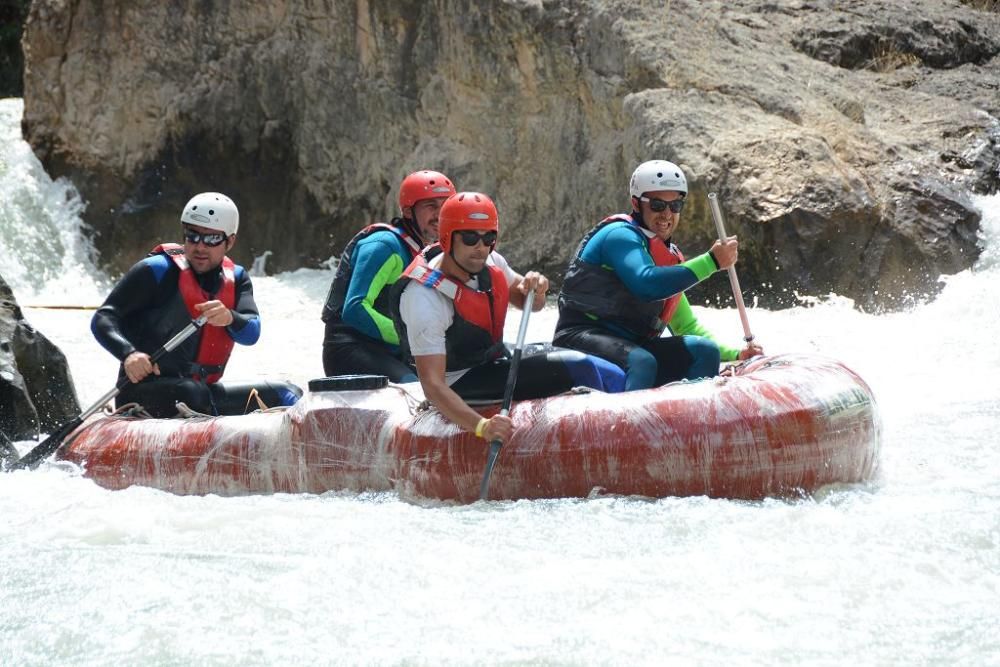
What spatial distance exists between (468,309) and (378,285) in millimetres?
1202

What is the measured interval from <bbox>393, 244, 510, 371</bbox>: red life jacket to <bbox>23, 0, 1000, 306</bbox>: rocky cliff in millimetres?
5588

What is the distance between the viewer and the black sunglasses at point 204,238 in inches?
247

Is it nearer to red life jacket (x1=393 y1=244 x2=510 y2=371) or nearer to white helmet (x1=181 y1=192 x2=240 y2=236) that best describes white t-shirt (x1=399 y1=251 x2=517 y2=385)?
red life jacket (x1=393 y1=244 x2=510 y2=371)

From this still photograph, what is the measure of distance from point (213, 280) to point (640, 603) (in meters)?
3.05

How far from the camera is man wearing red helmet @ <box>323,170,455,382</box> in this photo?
641 cm

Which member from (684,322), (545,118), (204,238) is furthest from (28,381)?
(545,118)

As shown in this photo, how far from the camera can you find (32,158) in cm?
1559

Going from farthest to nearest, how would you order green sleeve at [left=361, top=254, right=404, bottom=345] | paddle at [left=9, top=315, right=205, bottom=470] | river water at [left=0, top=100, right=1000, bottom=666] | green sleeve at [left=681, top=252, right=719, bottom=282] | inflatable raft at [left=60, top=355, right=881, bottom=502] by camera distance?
green sleeve at [left=361, top=254, right=404, bottom=345] < paddle at [left=9, top=315, right=205, bottom=470] < green sleeve at [left=681, top=252, right=719, bottom=282] < inflatable raft at [left=60, top=355, right=881, bottom=502] < river water at [left=0, top=100, right=1000, bottom=666]

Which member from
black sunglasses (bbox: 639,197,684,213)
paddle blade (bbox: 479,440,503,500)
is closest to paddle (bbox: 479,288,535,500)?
paddle blade (bbox: 479,440,503,500)

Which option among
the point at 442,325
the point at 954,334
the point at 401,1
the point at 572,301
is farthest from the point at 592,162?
the point at 442,325

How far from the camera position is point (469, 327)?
539 cm

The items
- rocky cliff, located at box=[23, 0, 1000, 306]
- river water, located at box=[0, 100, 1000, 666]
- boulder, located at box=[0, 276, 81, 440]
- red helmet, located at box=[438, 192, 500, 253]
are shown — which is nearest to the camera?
river water, located at box=[0, 100, 1000, 666]

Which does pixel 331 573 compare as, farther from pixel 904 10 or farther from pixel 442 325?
pixel 904 10

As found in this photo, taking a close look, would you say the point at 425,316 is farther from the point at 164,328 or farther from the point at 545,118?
the point at 545,118
